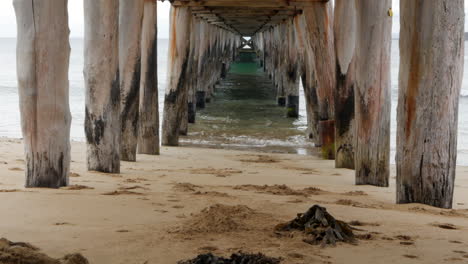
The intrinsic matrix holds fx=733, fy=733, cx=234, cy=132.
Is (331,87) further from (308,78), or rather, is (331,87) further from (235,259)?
(235,259)

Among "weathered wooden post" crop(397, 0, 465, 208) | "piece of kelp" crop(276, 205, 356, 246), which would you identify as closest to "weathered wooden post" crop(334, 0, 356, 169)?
"weathered wooden post" crop(397, 0, 465, 208)

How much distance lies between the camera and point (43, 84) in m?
4.64

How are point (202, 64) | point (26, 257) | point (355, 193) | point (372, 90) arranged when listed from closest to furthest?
point (26, 257) < point (355, 193) < point (372, 90) < point (202, 64)

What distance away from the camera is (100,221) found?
3730mm

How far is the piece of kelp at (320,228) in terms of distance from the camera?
3.33 metres

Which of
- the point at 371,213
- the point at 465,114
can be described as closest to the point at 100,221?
the point at 371,213

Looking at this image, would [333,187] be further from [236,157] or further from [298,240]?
[236,157]

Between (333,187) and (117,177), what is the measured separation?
1.74m

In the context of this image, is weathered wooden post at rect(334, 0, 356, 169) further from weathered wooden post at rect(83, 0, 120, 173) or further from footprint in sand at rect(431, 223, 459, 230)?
footprint in sand at rect(431, 223, 459, 230)

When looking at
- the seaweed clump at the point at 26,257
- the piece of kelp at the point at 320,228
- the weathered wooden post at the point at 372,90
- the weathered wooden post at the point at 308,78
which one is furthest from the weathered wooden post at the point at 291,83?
the seaweed clump at the point at 26,257

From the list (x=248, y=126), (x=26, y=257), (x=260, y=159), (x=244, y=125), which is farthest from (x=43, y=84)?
(x=244, y=125)

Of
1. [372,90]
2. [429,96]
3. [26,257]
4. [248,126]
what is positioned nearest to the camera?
[26,257]

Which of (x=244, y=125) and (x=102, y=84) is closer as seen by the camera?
(x=102, y=84)

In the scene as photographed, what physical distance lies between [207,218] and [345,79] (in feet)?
13.7
